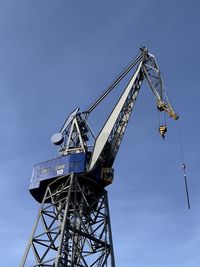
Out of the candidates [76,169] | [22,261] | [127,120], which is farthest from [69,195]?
[127,120]

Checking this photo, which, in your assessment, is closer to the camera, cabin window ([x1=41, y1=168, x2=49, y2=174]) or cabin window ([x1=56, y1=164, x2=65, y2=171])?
cabin window ([x1=56, y1=164, x2=65, y2=171])

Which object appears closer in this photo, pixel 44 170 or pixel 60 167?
pixel 60 167

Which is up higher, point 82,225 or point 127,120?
point 127,120

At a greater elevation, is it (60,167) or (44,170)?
(44,170)

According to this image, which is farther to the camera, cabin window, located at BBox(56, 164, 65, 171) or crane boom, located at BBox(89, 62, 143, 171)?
crane boom, located at BBox(89, 62, 143, 171)

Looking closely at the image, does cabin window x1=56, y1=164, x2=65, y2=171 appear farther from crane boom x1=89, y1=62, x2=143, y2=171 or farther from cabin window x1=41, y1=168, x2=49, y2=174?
crane boom x1=89, y1=62, x2=143, y2=171

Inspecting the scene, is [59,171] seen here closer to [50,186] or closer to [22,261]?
[50,186]

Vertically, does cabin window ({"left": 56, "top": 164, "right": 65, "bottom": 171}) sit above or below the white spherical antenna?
below

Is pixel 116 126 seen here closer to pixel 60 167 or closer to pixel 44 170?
pixel 60 167

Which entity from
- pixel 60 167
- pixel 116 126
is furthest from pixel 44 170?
pixel 116 126

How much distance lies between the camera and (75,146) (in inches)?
2633

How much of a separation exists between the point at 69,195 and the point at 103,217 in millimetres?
6341

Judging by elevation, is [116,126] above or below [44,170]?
above

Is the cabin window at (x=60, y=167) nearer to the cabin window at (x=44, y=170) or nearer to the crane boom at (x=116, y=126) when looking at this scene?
the cabin window at (x=44, y=170)
